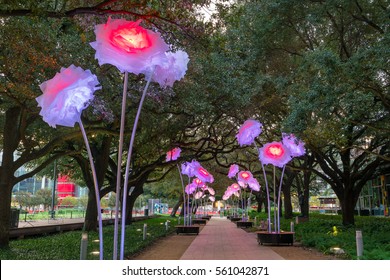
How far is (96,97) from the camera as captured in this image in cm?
1210

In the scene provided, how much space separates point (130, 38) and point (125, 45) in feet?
0.49

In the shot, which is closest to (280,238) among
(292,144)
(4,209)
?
(292,144)

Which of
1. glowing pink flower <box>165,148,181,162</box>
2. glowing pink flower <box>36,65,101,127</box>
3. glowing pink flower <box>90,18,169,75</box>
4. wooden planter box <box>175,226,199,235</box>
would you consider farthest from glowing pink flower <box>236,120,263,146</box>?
wooden planter box <box>175,226,199,235</box>

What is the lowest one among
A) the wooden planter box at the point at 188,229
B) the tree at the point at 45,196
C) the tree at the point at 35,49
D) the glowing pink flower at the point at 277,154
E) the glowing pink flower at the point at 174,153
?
the wooden planter box at the point at 188,229

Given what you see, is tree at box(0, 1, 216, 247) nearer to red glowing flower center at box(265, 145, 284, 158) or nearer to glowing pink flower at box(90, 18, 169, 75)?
glowing pink flower at box(90, 18, 169, 75)

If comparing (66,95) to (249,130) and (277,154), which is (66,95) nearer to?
(249,130)

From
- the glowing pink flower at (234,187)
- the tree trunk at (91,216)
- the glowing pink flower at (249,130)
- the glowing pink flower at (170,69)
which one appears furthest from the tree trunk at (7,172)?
the glowing pink flower at (234,187)

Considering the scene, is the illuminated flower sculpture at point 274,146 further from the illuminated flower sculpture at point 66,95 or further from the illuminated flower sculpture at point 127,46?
the illuminated flower sculpture at point 66,95

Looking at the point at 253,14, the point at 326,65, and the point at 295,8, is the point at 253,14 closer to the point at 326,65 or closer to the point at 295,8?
the point at 295,8

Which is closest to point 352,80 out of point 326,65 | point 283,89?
point 326,65

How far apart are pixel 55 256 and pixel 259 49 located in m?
10.4

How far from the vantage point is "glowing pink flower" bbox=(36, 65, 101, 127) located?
23.4 feet

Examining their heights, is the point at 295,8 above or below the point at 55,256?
above

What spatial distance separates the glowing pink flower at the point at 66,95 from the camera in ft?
23.4
